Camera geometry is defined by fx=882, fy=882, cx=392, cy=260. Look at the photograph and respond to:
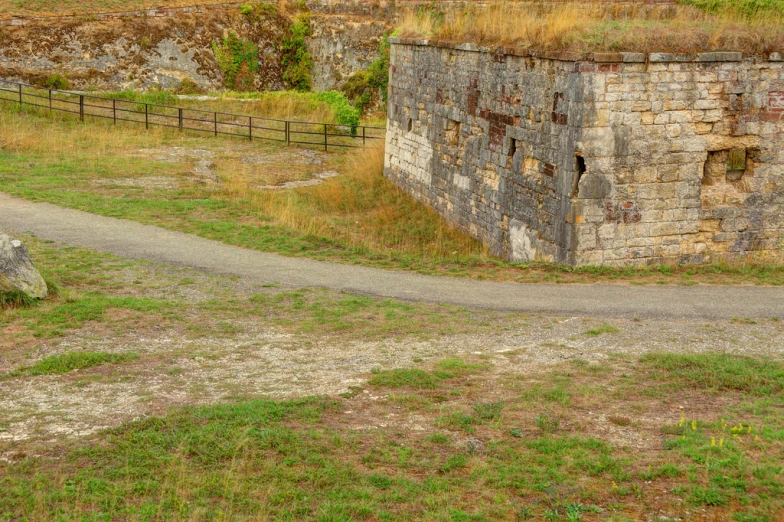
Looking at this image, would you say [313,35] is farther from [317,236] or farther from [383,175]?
[317,236]

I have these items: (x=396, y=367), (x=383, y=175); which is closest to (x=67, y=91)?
(x=383, y=175)

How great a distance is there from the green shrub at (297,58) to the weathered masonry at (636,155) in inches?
834

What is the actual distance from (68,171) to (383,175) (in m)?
7.17

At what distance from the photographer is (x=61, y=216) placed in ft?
51.8

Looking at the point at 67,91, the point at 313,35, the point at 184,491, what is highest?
the point at 313,35

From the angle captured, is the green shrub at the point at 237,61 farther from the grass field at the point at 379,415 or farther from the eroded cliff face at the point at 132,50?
the grass field at the point at 379,415

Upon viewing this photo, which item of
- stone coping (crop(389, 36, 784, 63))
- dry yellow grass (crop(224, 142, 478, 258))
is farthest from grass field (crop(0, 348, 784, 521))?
dry yellow grass (crop(224, 142, 478, 258))

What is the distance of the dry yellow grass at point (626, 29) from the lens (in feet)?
42.4

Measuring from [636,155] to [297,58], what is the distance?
980 inches

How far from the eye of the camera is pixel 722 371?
8.34 meters

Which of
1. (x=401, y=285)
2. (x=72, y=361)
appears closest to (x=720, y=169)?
(x=401, y=285)

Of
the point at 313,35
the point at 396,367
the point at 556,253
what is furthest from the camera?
the point at 313,35

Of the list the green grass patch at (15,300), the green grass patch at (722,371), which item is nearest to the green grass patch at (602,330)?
the green grass patch at (722,371)

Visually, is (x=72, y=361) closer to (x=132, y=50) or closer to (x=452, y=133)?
(x=452, y=133)
